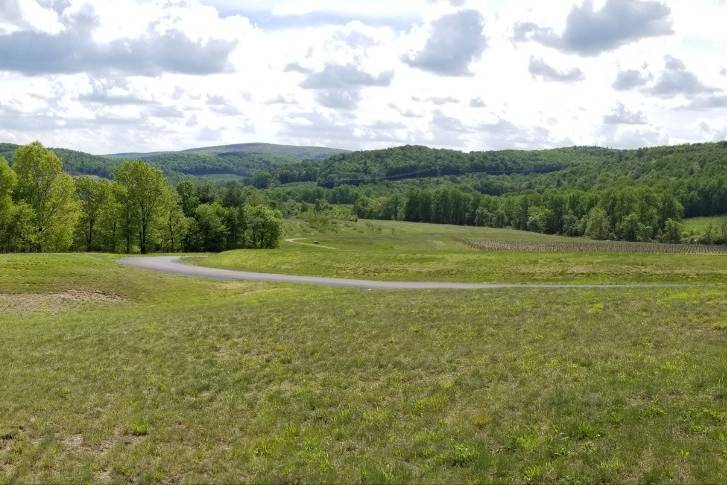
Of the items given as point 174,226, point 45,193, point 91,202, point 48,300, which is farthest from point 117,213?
point 48,300

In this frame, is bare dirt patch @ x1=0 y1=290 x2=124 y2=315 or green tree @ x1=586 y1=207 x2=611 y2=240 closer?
bare dirt patch @ x1=0 y1=290 x2=124 y2=315

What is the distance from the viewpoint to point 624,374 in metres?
16.0

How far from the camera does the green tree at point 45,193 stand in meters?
76.2

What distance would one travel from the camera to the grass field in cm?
1205

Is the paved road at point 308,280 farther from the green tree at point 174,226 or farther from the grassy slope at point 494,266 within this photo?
the green tree at point 174,226

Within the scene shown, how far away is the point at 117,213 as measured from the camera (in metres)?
93.2

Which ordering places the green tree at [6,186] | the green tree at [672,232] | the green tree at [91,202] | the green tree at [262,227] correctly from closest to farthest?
the green tree at [6,186] < the green tree at [91,202] < the green tree at [262,227] < the green tree at [672,232]

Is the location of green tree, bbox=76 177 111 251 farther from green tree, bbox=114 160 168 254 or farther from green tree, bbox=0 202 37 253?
green tree, bbox=0 202 37 253

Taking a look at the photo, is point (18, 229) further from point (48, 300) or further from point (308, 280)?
point (308, 280)

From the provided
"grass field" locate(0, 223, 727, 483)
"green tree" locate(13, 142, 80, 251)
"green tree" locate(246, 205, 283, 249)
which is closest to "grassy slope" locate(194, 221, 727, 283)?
"grass field" locate(0, 223, 727, 483)

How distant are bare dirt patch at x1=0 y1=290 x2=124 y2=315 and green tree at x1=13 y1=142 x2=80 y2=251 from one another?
44.2 metres

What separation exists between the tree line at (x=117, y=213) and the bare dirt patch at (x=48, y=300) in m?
39.1

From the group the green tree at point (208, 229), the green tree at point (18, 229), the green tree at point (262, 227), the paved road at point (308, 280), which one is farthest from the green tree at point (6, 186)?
the green tree at point (262, 227)

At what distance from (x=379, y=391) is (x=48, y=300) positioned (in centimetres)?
2839
